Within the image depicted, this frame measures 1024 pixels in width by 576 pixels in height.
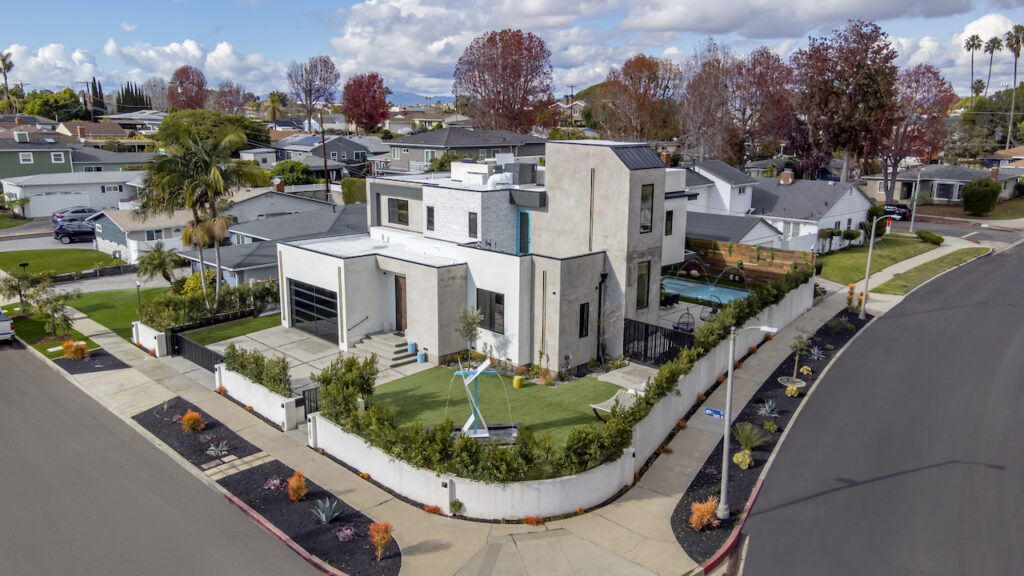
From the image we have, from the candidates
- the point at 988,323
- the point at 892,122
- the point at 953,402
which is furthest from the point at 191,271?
the point at 892,122

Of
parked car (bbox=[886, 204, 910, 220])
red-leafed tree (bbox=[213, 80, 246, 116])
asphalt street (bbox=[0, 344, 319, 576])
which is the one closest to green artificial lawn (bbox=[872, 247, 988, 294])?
parked car (bbox=[886, 204, 910, 220])

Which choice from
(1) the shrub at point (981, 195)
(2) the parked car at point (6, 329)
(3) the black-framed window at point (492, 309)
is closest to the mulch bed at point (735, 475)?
(3) the black-framed window at point (492, 309)

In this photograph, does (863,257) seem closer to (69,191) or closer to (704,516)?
(704,516)

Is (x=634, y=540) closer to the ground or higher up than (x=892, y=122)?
closer to the ground

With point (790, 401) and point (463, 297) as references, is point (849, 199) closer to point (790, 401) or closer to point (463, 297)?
point (790, 401)

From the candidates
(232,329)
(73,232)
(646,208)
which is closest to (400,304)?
(232,329)

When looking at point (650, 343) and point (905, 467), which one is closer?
point (905, 467)

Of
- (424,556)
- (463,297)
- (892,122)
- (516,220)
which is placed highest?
(892,122)
